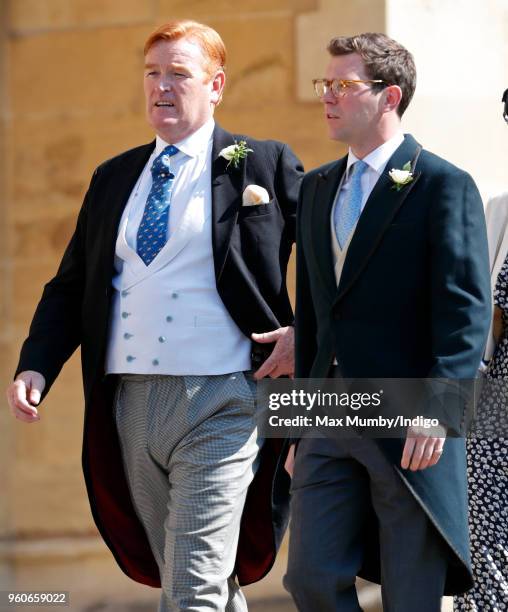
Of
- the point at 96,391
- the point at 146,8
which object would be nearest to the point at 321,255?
the point at 96,391

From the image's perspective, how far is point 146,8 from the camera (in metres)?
6.77

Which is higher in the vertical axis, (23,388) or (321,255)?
(321,255)

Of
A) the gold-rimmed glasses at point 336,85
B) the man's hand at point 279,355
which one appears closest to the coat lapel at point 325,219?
the gold-rimmed glasses at point 336,85

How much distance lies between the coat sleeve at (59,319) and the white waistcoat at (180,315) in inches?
10.1

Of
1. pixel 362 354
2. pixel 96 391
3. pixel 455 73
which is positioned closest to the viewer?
pixel 362 354

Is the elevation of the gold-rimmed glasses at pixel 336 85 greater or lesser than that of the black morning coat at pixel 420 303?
greater

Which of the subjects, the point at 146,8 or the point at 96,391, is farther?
the point at 146,8

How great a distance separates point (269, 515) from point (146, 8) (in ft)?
8.81

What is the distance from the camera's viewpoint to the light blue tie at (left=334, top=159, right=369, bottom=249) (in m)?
4.46

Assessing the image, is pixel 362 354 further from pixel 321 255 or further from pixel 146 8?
pixel 146 8

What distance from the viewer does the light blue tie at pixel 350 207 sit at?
14.6 ft

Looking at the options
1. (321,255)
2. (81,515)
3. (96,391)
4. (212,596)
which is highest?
(321,255)

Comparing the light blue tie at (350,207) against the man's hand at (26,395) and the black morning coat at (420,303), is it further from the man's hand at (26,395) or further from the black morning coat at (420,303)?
the man's hand at (26,395)

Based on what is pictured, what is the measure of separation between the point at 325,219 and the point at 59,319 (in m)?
1.05
